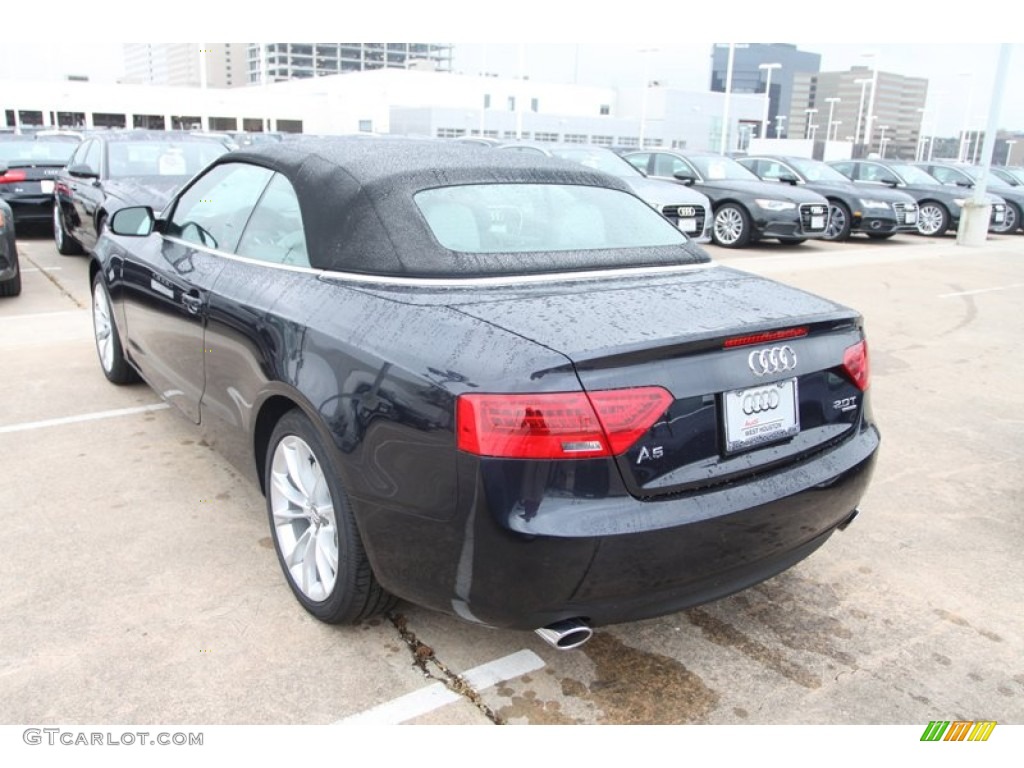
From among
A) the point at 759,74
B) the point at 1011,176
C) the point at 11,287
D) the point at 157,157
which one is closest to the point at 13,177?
the point at 157,157

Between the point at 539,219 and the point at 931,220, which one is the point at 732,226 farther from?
the point at 539,219

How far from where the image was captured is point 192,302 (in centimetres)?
365

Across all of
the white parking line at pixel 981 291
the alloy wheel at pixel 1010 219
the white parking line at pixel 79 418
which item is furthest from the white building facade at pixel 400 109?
the white parking line at pixel 79 418

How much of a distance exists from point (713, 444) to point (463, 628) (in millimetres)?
1137

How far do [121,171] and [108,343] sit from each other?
4.32m

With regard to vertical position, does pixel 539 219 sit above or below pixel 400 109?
above

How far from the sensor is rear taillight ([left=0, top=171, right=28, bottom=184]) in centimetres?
1172

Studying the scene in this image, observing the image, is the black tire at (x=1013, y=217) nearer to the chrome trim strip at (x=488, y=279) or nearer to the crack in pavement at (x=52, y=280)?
the crack in pavement at (x=52, y=280)

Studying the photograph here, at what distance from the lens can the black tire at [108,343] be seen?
524 centimetres

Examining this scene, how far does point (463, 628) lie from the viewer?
9.68 feet

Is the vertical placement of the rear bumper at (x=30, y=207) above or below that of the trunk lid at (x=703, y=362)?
below

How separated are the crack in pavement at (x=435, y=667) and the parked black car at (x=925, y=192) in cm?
1689

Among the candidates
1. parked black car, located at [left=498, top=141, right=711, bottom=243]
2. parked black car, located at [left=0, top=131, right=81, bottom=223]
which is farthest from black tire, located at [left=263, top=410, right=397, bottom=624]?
parked black car, located at [left=0, top=131, right=81, bottom=223]
